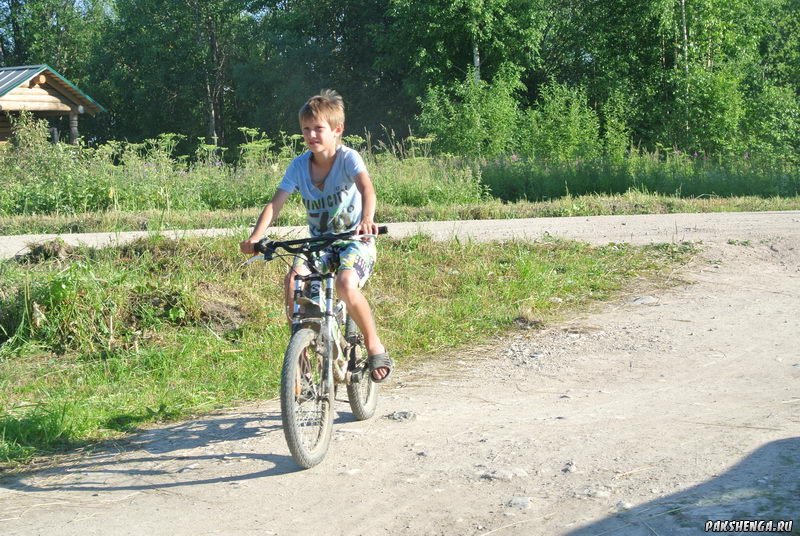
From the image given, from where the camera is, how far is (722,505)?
11.8 ft

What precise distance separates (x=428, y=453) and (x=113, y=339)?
3.61 meters

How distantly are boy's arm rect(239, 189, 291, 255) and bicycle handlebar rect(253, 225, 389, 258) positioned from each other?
0.15 ft

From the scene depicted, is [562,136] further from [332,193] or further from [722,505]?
[722,505]

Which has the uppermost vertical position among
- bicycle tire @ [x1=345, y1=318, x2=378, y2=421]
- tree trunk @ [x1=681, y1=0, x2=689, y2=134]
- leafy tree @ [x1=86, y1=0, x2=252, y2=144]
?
leafy tree @ [x1=86, y1=0, x2=252, y2=144]

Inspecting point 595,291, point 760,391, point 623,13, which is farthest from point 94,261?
point 623,13

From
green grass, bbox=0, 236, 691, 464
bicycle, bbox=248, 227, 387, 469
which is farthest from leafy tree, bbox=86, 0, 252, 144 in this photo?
bicycle, bbox=248, 227, 387, 469

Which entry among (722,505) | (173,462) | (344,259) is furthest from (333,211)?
(722,505)

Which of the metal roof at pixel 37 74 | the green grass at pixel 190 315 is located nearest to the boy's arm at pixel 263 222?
the green grass at pixel 190 315

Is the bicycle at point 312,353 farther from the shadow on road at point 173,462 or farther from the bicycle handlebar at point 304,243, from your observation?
the shadow on road at point 173,462

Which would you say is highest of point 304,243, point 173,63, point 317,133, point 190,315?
point 173,63

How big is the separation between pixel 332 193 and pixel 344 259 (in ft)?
1.39

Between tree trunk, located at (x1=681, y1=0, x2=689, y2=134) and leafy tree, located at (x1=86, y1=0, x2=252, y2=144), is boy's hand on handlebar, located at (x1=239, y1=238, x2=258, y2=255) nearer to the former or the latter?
tree trunk, located at (x1=681, y1=0, x2=689, y2=134)

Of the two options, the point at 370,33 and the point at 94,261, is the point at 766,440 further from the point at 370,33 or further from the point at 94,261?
the point at 370,33

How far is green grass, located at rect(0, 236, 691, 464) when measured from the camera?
19.5ft
